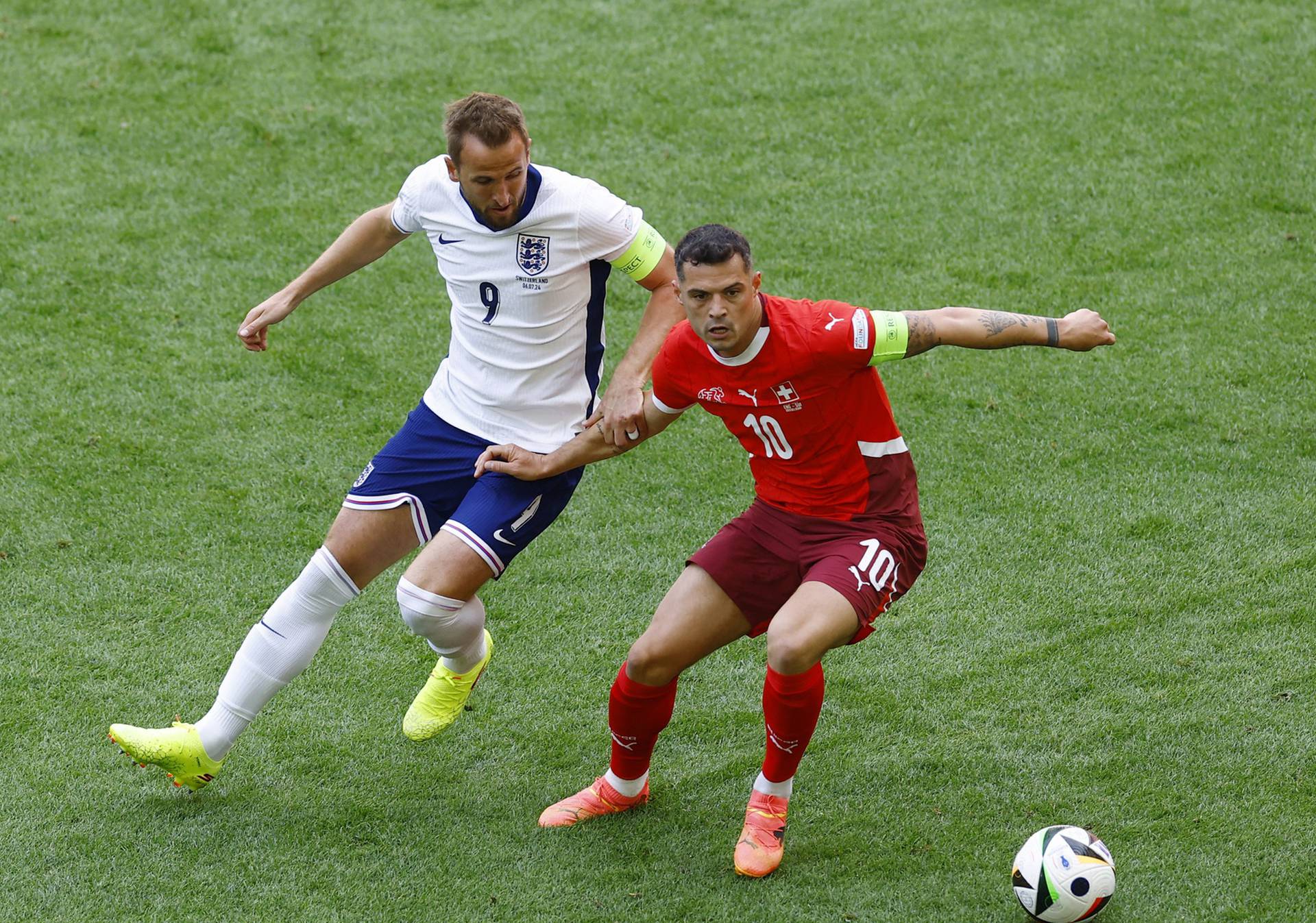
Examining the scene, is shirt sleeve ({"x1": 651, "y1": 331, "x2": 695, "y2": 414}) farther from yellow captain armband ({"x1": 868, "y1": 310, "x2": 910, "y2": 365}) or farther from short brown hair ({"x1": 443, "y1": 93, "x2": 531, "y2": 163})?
short brown hair ({"x1": 443, "y1": 93, "x2": 531, "y2": 163})

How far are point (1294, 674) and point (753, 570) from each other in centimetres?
224

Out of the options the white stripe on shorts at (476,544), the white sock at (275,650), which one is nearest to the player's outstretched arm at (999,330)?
the white stripe on shorts at (476,544)

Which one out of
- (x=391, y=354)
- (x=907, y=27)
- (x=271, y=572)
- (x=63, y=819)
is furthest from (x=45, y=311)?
(x=907, y=27)

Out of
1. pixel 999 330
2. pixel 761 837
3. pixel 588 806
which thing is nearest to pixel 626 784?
pixel 588 806

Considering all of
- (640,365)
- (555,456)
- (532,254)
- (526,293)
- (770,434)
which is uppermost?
(532,254)

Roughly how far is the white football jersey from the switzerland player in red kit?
0.22m

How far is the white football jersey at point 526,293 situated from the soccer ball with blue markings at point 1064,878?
2.03 meters

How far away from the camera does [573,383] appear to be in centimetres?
494

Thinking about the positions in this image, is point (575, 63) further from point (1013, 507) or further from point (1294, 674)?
point (1294, 674)

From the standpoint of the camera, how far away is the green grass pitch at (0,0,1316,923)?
15.2 feet

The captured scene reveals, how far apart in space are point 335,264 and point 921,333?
6.86ft

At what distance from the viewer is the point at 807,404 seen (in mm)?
4398

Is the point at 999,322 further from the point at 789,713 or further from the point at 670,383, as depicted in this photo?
the point at 789,713

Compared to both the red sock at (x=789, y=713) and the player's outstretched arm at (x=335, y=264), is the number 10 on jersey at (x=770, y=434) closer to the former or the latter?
the red sock at (x=789, y=713)
